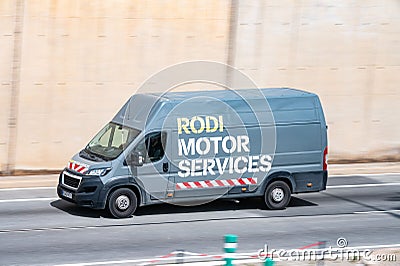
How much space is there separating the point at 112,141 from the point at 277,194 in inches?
164

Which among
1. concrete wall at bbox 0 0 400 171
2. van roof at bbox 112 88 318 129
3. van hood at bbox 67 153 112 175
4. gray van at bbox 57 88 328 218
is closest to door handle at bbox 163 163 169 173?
gray van at bbox 57 88 328 218

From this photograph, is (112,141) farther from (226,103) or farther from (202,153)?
(226,103)

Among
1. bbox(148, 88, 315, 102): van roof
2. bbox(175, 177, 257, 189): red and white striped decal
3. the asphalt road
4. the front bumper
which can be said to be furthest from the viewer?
bbox(148, 88, 315, 102): van roof

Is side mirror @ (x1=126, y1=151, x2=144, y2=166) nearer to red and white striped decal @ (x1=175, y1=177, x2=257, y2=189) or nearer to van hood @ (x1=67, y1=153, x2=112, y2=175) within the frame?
van hood @ (x1=67, y1=153, x2=112, y2=175)

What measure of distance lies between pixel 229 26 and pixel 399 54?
6.05 m

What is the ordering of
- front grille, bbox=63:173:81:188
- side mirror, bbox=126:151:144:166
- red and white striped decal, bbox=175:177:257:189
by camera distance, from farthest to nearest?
red and white striped decal, bbox=175:177:257:189
front grille, bbox=63:173:81:188
side mirror, bbox=126:151:144:166

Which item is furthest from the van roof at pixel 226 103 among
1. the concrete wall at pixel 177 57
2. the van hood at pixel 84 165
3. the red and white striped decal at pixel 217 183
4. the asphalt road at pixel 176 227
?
the concrete wall at pixel 177 57

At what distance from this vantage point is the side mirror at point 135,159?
1834 cm

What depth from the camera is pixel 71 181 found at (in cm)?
1870

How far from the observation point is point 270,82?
26.0 m

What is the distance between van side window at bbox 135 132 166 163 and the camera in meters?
18.4

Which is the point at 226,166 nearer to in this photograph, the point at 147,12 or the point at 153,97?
the point at 153,97

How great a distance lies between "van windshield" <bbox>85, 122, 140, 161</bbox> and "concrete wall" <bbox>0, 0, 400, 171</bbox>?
456cm

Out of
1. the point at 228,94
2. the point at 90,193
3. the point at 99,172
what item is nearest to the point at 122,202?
the point at 90,193
